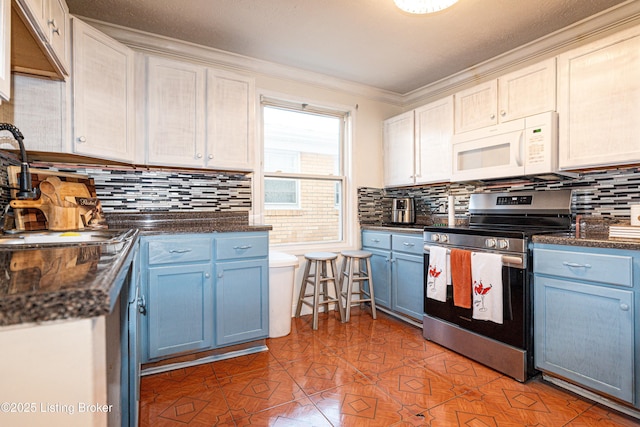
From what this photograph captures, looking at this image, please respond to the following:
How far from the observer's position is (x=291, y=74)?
312 centimetres

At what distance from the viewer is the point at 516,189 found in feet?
8.87

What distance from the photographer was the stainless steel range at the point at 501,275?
2.02 meters

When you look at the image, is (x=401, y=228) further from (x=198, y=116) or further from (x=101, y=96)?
(x=101, y=96)

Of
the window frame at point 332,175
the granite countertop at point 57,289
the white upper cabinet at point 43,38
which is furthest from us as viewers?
the window frame at point 332,175

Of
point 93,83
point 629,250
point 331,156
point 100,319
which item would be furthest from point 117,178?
point 629,250

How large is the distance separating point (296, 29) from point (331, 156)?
1375 millimetres

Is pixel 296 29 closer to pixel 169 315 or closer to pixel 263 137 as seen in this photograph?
pixel 263 137

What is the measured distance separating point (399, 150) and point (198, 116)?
202cm

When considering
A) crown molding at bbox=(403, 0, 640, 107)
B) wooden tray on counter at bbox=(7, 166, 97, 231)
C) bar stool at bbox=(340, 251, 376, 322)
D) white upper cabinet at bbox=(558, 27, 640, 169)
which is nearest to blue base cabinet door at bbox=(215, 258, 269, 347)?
bar stool at bbox=(340, 251, 376, 322)

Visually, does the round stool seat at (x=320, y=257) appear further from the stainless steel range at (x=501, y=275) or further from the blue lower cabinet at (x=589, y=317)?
the blue lower cabinet at (x=589, y=317)

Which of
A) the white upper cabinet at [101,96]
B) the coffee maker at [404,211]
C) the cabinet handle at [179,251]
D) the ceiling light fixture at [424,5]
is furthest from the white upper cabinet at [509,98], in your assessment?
the white upper cabinet at [101,96]

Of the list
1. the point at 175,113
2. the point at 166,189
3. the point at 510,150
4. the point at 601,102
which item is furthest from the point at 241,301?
the point at 601,102

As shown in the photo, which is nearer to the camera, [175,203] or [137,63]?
[137,63]

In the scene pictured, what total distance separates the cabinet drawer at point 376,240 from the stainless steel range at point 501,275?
0.55 metres
